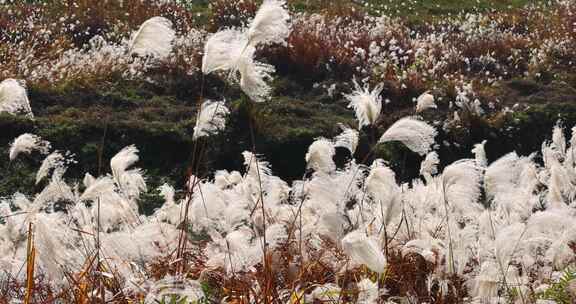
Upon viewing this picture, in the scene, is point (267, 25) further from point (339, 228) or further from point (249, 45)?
point (339, 228)

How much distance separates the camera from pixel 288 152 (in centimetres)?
689

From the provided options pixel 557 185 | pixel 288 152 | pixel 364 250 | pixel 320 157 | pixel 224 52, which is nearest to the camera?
pixel 364 250

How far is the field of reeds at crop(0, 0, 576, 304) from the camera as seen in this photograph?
2736mm

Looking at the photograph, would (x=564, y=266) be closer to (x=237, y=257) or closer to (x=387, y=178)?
(x=387, y=178)

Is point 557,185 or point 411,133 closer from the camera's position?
point 411,133

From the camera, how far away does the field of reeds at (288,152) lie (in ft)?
8.98

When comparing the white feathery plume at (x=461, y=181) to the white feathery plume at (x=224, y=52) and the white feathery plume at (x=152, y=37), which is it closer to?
the white feathery plume at (x=224, y=52)

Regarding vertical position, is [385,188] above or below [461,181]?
below

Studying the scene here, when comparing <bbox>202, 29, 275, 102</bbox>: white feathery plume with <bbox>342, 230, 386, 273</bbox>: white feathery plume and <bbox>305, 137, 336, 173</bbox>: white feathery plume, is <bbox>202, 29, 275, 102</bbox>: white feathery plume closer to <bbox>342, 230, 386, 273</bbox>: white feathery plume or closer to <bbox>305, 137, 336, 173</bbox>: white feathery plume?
<bbox>305, 137, 336, 173</bbox>: white feathery plume

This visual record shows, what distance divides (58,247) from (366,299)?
1.03m

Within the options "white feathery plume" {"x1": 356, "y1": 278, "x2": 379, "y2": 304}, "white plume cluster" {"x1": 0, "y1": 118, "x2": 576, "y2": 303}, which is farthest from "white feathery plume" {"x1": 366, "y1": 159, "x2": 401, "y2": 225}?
"white feathery plume" {"x1": 356, "y1": 278, "x2": 379, "y2": 304}

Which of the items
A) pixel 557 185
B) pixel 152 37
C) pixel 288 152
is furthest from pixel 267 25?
pixel 288 152

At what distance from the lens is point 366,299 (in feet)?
7.85

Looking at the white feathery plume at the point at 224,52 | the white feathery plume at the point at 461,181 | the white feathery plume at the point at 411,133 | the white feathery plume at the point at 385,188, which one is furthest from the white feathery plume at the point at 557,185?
the white feathery plume at the point at 224,52
